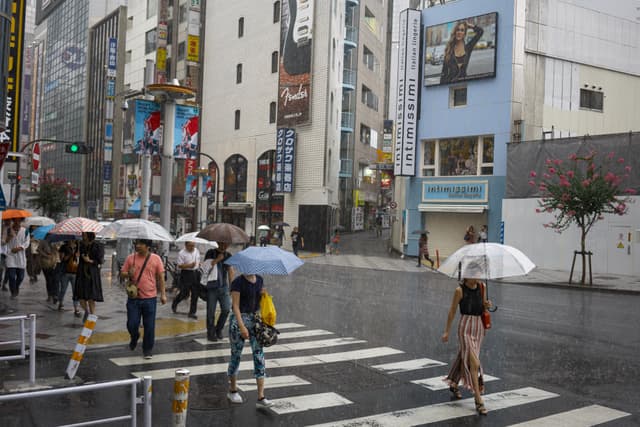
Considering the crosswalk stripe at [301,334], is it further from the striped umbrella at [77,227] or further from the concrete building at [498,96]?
the concrete building at [498,96]

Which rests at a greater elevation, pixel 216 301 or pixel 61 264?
pixel 61 264

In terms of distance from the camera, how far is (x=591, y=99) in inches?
1383

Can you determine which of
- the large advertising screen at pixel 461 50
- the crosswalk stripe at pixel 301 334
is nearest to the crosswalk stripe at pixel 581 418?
the crosswalk stripe at pixel 301 334

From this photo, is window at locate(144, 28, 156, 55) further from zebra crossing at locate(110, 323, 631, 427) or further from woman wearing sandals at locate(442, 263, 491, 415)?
woman wearing sandals at locate(442, 263, 491, 415)

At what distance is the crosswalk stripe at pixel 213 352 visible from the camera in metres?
9.69

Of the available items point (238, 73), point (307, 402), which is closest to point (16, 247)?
point (307, 402)

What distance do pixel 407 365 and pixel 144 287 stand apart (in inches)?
167

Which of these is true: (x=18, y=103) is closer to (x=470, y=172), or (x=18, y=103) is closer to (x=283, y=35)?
(x=470, y=172)

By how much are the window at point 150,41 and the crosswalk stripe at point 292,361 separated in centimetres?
6347

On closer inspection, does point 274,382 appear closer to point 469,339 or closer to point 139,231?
point 469,339

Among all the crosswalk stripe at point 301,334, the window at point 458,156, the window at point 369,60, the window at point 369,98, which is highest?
the window at point 369,60

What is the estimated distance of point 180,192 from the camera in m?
59.0

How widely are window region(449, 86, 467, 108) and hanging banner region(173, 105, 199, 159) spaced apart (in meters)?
20.8

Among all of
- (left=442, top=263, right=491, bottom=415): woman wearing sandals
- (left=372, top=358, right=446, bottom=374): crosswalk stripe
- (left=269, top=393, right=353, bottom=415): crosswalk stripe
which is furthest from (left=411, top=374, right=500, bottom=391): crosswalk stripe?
(left=269, top=393, right=353, bottom=415): crosswalk stripe
